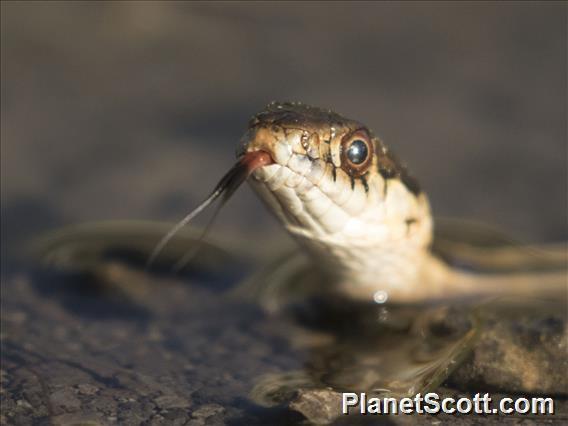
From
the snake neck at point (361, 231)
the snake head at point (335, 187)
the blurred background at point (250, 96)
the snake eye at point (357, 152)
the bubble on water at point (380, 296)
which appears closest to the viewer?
the snake head at point (335, 187)

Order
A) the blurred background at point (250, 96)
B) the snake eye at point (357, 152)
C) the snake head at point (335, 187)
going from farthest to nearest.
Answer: the blurred background at point (250, 96) → the snake eye at point (357, 152) → the snake head at point (335, 187)

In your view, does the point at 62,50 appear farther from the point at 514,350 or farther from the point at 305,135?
the point at 514,350

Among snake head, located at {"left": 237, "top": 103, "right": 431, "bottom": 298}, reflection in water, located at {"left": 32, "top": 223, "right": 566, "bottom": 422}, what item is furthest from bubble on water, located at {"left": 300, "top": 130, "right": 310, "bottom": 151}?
reflection in water, located at {"left": 32, "top": 223, "right": 566, "bottom": 422}

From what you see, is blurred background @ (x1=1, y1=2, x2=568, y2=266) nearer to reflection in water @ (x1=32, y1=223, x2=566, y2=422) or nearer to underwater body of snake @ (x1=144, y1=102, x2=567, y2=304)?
reflection in water @ (x1=32, y1=223, x2=566, y2=422)

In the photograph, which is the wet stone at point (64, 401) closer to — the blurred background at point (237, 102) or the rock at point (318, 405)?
the rock at point (318, 405)

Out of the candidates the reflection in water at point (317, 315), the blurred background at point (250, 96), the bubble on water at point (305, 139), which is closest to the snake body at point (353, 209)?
the bubble on water at point (305, 139)

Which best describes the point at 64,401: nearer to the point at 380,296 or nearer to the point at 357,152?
the point at 357,152
